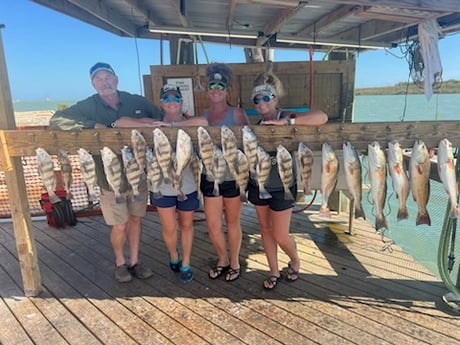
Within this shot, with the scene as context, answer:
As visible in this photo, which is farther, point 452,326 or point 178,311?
point 178,311

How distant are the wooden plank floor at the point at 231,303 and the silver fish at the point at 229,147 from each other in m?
1.11

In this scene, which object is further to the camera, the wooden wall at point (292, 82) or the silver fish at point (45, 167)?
the wooden wall at point (292, 82)

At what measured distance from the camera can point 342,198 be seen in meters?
4.80

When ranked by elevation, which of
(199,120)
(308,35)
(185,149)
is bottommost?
(185,149)

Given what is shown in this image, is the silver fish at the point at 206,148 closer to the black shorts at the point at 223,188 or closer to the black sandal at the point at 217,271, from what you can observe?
the black shorts at the point at 223,188

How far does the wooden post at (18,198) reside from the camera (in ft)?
7.95

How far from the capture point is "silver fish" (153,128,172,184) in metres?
2.21

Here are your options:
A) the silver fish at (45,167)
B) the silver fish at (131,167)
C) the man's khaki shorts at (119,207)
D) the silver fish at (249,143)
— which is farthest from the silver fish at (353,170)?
the silver fish at (45,167)

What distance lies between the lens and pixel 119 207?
2.67 m

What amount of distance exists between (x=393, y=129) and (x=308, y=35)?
233 centimetres

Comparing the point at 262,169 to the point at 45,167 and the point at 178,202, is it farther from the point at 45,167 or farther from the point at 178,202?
the point at 45,167

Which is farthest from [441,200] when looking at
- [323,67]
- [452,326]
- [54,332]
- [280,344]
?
[54,332]

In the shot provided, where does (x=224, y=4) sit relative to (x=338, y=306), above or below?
above

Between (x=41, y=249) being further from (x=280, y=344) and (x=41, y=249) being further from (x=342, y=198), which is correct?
(x=342, y=198)
